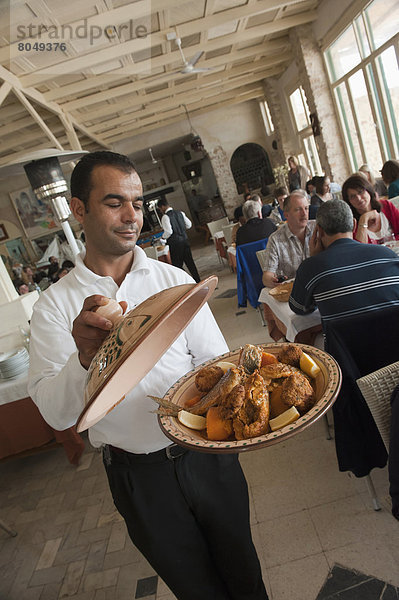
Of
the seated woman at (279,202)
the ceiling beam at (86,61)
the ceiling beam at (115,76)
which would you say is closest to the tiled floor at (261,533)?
the seated woman at (279,202)

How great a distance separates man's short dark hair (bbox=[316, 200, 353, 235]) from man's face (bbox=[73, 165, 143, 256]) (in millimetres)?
1411

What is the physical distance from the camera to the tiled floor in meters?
1.78

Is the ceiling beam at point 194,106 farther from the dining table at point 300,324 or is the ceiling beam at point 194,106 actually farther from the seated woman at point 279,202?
the dining table at point 300,324

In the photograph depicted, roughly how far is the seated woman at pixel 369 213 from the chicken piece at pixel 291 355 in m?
2.59

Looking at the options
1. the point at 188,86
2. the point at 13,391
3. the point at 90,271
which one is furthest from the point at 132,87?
the point at 90,271

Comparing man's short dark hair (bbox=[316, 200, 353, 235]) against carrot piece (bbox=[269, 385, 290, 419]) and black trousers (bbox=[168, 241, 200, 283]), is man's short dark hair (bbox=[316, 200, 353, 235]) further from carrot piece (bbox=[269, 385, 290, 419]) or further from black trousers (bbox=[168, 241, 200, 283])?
black trousers (bbox=[168, 241, 200, 283])

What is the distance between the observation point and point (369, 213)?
130 inches

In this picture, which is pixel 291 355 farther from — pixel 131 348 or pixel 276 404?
pixel 131 348

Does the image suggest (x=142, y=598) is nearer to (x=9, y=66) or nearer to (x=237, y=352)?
(x=237, y=352)

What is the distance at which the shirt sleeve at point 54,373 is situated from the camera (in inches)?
35.7

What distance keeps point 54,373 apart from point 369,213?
3.07 metres

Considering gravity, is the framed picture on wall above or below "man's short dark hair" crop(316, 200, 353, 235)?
above

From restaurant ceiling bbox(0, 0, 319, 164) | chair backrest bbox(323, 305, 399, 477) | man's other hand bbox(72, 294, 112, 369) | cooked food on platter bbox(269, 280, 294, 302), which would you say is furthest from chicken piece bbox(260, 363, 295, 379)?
restaurant ceiling bbox(0, 0, 319, 164)

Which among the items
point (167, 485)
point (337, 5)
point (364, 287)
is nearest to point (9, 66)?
point (337, 5)
